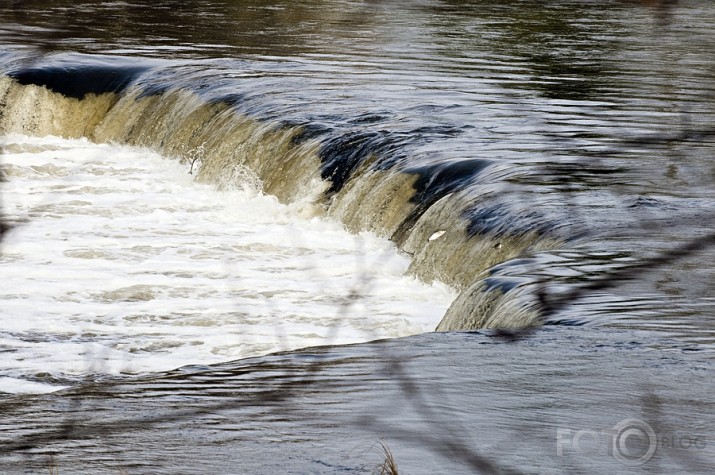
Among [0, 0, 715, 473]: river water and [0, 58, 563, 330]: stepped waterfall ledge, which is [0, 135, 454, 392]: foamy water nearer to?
[0, 0, 715, 473]: river water

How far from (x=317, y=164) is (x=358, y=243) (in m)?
1.83

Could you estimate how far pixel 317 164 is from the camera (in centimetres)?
1207

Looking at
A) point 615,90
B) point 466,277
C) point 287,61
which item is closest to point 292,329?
point 466,277

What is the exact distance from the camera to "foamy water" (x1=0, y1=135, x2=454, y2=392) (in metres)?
8.28

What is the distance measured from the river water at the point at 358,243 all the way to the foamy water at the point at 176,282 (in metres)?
0.04

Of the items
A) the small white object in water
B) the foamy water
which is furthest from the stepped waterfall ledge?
the foamy water

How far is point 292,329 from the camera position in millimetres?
8664

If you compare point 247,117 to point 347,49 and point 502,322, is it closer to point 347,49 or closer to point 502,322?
point 347,49

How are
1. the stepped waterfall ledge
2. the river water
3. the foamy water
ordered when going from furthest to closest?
the stepped waterfall ledge → the foamy water → the river water

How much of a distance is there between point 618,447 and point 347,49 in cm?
1502

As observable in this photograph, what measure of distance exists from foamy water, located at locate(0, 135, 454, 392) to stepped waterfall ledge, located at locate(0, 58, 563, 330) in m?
0.21

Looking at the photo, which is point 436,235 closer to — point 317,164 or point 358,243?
point 358,243

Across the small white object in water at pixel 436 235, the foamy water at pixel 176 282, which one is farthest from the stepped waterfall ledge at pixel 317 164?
the foamy water at pixel 176 282

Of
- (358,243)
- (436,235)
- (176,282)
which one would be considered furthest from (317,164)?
(436,235)
